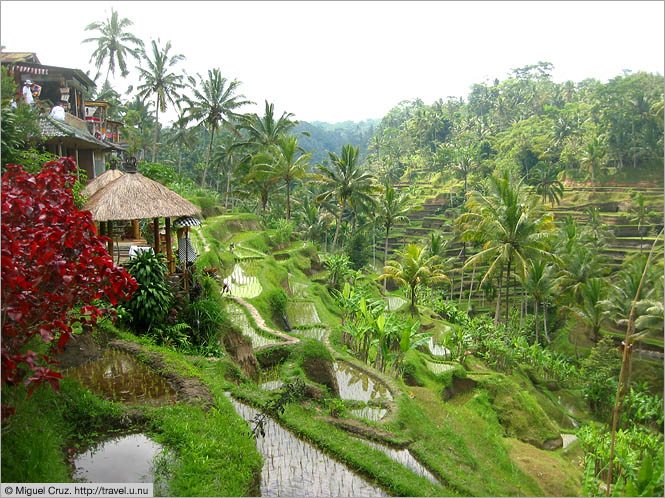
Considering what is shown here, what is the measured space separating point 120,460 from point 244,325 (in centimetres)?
560

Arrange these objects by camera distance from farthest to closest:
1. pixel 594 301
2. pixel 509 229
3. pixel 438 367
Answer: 1. pixel 594 301
2. pixel 509 229
3. pixel 438 367

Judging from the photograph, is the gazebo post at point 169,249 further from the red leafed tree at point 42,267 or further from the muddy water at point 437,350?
the muddy water at point 437,350

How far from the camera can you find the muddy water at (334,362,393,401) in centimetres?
870

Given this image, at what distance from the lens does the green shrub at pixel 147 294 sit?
746 centimetres

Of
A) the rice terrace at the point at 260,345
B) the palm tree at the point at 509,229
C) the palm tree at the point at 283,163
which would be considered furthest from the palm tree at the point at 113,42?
the palm tree at the point at 509,229

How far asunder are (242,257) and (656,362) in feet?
62.8

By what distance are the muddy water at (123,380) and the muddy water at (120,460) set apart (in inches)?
30.2

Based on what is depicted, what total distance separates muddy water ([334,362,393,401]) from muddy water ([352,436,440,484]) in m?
2.02

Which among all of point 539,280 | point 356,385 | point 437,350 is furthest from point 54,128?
point 539,280

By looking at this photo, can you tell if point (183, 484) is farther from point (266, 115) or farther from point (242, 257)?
point (266, 115)

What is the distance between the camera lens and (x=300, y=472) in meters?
5.28

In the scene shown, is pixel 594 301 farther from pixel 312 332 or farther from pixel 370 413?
pixel 370 413

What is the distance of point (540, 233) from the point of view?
16734 mm

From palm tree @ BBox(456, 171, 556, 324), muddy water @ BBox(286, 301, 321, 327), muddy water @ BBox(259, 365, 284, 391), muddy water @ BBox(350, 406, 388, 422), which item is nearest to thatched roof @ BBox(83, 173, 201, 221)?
muddy water @ BBox(259, 365, 284, 391)
